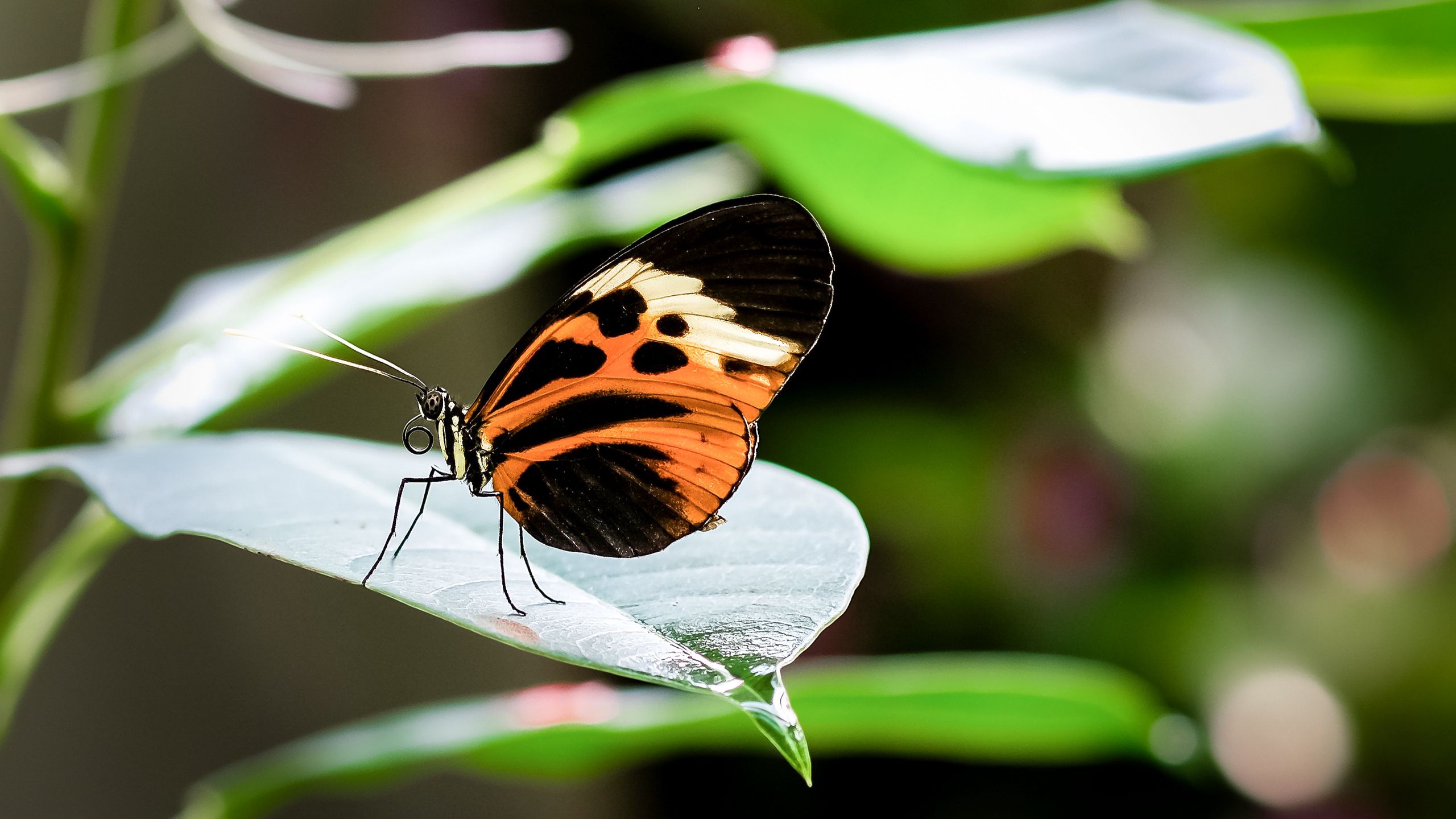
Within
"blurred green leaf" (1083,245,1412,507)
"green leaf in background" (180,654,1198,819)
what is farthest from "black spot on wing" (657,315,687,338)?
"blurred green leaf" (1083,245,1412,507)

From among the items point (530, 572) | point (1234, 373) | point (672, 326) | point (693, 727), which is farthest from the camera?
point (1234, 373)

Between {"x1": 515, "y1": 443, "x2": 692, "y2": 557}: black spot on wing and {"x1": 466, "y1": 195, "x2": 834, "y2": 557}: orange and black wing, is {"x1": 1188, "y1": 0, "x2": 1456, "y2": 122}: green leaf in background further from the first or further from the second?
{"x1": 515, "y1": 443, "x2": 692, "y2": 557}: black spot on wing

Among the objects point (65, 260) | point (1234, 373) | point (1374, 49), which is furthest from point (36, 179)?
point (1234, 373)

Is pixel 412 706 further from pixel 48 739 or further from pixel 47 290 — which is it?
pixel 47 290

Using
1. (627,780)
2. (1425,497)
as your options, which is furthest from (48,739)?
(1425,497)

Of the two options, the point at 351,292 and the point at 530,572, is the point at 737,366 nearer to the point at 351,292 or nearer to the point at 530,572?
the point at 530,572

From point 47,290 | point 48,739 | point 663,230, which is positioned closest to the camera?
point 663,230
